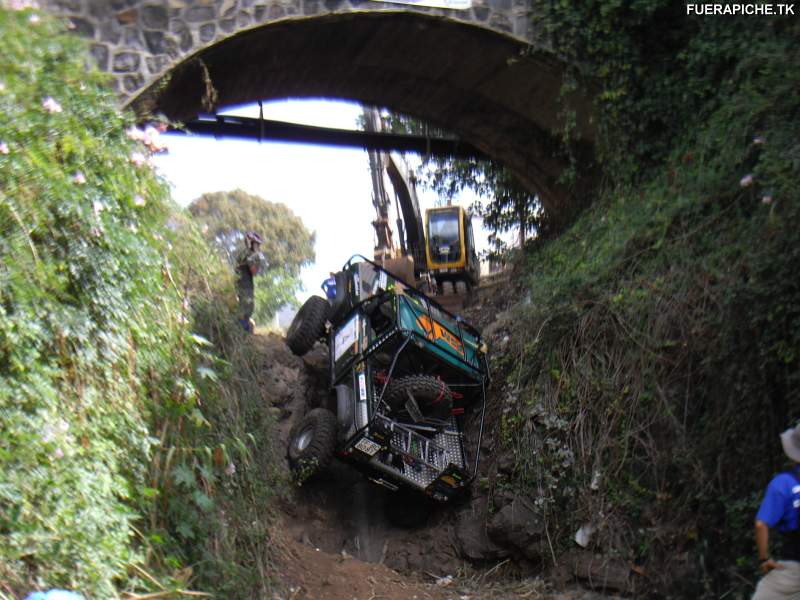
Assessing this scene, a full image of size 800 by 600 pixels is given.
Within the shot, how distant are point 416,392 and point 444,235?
9.08 meters

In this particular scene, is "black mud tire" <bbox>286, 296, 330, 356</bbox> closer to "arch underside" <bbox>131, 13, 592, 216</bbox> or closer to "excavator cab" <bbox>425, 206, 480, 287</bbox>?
"arch underside" <bbox>131, 13, 592, 216</bbox>

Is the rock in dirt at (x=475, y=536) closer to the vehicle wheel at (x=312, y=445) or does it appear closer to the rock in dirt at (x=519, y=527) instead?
the rock in dirt at (x=519, y=527)

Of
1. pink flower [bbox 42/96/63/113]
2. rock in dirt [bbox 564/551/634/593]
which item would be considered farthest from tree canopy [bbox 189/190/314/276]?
pink flower [bbox 42/96/63/113]

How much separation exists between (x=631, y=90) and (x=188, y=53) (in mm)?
5522

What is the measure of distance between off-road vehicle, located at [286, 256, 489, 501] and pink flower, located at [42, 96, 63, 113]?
15.2ft

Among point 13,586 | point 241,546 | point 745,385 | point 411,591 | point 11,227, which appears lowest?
point 411,591

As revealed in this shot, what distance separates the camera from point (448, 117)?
13.6m

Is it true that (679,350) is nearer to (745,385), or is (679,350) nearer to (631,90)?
(745,385)

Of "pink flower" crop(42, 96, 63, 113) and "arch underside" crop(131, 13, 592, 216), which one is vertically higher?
"arch underside" crop(131, 13, 592, 216)

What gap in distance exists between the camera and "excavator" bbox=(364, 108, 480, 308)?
18781 mm

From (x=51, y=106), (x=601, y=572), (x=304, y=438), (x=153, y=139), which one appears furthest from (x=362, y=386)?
(x=51, y=106)

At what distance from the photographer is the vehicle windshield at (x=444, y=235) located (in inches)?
741

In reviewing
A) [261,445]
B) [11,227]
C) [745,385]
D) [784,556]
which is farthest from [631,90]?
[11,227]

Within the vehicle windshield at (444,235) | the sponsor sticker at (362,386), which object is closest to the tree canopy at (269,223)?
the vehicle windshield at (444,235)
